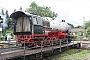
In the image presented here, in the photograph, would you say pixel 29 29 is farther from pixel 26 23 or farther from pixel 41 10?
pixel 41 10

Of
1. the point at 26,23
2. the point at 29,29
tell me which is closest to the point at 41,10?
the point at 26,23

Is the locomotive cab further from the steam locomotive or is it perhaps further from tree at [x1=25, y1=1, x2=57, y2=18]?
tree at [x1=25, y1=1, x2=57, y2=18]

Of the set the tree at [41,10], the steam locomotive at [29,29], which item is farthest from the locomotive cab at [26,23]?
the tree at [41,10]

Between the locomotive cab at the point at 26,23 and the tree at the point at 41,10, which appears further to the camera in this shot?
the tree at the point at 41,10

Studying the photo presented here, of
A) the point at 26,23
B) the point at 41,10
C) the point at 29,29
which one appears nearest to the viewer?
the point at 29,29

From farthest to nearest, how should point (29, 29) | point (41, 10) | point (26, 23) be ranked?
1. point (41, 10)
2. point (26, 23)
3. point (29, 29)

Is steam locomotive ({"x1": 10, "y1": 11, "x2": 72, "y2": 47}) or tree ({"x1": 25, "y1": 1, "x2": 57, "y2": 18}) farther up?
tree ({"x1": 25, "y1": 1, "x2": 57, "y2": 18})

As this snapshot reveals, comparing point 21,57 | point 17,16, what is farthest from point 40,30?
point 21,57

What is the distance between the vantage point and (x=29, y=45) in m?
16.6

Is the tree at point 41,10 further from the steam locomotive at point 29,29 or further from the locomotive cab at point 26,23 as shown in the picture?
the locomotive cab at point 26,23

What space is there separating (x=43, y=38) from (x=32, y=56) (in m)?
5.47

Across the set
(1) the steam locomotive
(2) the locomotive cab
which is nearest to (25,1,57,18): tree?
(1) the steam locomotive

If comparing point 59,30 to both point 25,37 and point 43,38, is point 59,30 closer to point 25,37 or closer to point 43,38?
point 43,38

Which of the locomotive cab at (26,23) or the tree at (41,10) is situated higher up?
the tree at (41,10)
